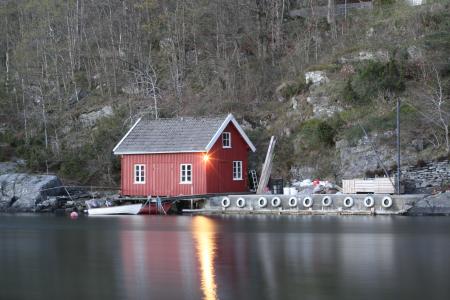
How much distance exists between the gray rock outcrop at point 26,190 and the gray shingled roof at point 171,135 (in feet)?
17.0

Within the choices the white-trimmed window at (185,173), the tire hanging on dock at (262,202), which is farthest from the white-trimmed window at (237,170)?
the tire hanging on dock at (262,202)

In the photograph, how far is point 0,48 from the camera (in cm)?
7581

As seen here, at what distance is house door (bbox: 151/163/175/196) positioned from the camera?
44469 mm

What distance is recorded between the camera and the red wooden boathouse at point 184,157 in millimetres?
43906

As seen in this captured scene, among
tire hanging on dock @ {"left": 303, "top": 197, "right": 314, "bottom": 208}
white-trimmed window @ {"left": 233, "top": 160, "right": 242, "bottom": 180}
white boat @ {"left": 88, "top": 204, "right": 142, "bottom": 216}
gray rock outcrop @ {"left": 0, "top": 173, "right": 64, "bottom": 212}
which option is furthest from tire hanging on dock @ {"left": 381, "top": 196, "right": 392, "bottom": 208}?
gray rock outcrop @ {"left": 0, "top": 173, "right": 64, "bottom": 212}

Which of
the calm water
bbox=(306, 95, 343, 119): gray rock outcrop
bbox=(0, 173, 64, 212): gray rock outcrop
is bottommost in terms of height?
the calm water

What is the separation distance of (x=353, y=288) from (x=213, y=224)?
17.5 m

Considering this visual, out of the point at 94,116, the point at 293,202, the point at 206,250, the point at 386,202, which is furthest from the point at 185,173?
the point at 206,250

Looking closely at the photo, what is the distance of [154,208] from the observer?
44.2 m

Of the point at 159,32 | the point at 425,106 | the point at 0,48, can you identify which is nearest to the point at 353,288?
the point at 425,106

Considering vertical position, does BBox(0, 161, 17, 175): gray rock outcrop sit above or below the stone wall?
above

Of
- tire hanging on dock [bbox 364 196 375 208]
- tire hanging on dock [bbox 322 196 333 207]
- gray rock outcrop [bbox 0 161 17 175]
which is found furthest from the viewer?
gray rock outcrop [bbox 0 161 17 175]

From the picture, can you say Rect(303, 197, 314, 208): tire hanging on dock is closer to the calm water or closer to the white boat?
the calm water

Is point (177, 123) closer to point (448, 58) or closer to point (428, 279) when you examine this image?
point (448, 58)
